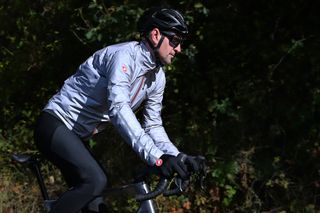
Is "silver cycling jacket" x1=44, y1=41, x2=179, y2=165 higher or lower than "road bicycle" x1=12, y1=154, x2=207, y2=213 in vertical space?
higher

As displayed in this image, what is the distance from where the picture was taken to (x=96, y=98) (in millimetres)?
4012

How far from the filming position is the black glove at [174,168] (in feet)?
11.1

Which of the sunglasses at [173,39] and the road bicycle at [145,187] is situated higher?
the sunglasses at [173,39]

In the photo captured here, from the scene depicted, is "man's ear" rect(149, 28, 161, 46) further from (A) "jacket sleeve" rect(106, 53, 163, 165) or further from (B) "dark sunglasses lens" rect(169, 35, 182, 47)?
(A) "jacket sleeve" rect(106, 53, 163, 165)

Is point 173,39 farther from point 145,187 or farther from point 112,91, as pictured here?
point 145,187

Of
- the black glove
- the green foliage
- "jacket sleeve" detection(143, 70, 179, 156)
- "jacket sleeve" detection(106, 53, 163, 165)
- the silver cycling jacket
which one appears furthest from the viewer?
the green foliage

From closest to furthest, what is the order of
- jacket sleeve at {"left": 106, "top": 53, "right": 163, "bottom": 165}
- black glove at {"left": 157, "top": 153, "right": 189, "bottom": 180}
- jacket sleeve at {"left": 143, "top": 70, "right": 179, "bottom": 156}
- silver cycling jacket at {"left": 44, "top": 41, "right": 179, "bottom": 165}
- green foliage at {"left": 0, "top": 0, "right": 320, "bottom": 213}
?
black glove at {"left": 157, "top": 153, "right": 189, "bottom": 180} → jacket sleeve at {"left": 106, "top": 53, "right": 163, "bottom": 165} → silver cycling jacket at {"left": 44, "top": 41, "right": 179, "bottom": 165} → jacket sleeve at {"left": 143, "top": 70, "right": 179, "bottom": 156} → green foliage at {"left": 0, "top": 0, "right": 320, "bottom": 213}

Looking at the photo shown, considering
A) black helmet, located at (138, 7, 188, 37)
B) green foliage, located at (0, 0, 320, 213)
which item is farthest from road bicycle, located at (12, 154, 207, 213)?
green foliage, located at (0, 0, 320, 213)

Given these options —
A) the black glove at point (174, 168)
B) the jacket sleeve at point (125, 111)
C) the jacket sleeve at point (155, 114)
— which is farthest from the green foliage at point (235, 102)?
the black glove at point (174, 168)

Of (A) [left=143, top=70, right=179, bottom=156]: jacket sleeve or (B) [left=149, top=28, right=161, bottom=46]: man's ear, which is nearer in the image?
(B) [left=149, top=28, right=161, bottom=46]: man's ear

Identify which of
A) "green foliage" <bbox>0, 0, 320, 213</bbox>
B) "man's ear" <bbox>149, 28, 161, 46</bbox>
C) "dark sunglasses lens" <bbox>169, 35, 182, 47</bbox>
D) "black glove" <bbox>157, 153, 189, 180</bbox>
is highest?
"man's ear" <bbox>149, 28, 161, 46</bbox>

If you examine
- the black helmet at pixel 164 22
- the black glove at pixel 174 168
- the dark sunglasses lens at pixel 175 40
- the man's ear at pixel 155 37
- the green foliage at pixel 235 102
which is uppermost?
the black helmet at pixel 164 22

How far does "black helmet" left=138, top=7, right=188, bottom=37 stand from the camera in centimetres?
396

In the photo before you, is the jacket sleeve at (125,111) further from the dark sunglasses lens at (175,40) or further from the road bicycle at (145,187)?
the dark sunglasses lens at (175,40)
